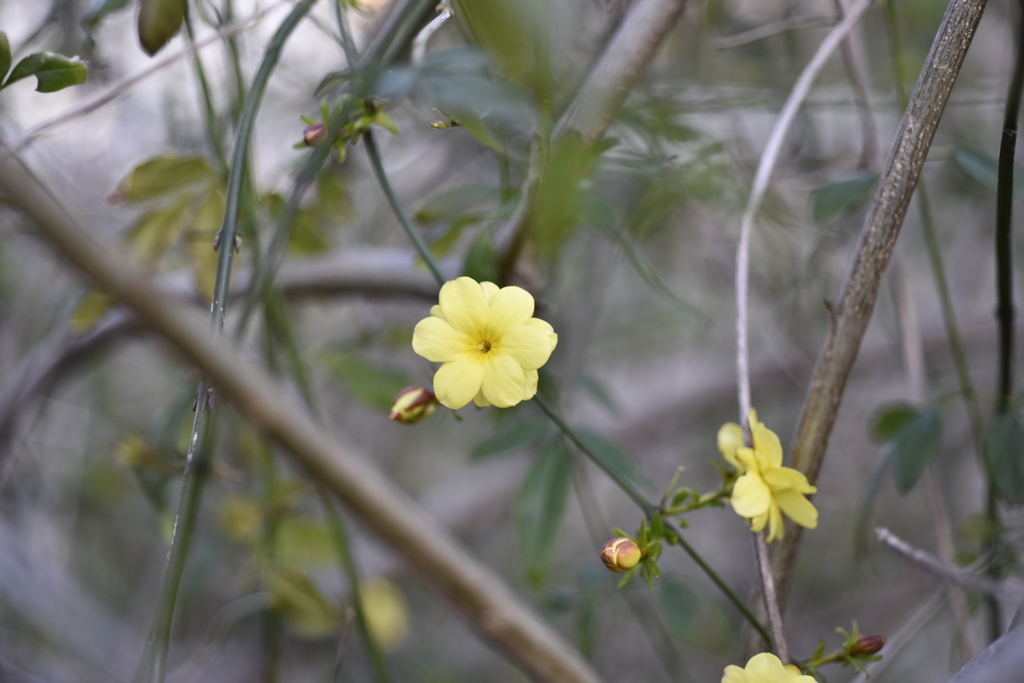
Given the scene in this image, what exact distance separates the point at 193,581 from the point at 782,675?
40.0 inches

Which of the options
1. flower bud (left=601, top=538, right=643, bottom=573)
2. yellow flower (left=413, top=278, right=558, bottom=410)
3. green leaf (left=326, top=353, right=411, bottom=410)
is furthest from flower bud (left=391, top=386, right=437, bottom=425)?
green leaf (left=326, top=353, right=411, bottom=410)

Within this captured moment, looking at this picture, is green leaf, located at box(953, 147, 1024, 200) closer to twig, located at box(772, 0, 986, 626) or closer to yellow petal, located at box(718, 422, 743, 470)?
twig, located at box(772, 0, 986, 626)

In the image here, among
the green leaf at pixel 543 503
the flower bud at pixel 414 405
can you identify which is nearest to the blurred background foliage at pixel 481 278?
the green leaf at pixel 543 503

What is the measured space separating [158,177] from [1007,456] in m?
0.79

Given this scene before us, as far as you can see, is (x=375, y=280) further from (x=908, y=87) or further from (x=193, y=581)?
(x=908, y=87)

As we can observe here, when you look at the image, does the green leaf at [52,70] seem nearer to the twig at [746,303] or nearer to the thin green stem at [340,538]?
the thin green stem at [340,538]

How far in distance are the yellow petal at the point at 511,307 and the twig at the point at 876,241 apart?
0.66ft

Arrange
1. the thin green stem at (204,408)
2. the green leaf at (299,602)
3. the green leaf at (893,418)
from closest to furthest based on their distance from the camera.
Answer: the thin green stem at (204,408) → the green leaf at (893,418) → the green leaf at (299,602)

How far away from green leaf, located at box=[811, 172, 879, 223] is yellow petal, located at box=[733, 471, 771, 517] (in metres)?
0.25

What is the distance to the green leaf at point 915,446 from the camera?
1.93ft

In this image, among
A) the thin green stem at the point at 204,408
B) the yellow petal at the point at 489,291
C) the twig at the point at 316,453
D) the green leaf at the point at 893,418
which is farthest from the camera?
the green leaf at the point at 893,418

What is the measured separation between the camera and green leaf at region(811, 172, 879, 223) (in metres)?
0.55

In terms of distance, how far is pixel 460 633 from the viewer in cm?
Result: 183

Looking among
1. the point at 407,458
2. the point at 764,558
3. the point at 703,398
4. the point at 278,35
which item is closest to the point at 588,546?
the point at 407,458
